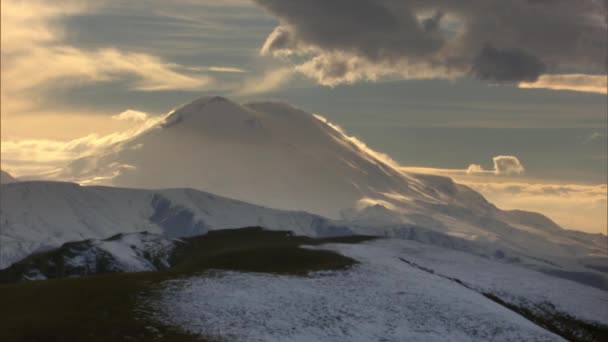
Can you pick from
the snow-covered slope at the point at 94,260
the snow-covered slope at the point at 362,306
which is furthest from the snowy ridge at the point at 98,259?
the snow-covered slope at the point at 362,306

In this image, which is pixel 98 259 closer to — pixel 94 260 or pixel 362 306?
pixel 94 260

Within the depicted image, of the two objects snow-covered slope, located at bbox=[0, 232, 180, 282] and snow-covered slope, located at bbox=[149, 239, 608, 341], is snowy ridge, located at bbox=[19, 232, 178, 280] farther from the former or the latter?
snow-covered slope, located at bbox=[149, 239, 608, 341]

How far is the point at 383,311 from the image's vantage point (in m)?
69.4

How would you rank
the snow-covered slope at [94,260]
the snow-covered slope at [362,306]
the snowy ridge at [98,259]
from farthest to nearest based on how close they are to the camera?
1. the snowy ridge at [98,259]
2. the snow-covered slope at [94,260]
3. the snow-covered slope at [362,306]

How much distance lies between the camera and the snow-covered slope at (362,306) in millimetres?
60781

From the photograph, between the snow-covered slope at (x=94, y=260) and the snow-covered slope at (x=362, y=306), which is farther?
the snow-covered slope at (x=94, y=260)

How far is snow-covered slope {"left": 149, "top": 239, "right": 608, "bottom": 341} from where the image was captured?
60781 millimetres

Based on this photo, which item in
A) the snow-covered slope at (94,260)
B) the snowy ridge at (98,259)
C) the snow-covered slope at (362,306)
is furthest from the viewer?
the snowy ridge at (98,259)

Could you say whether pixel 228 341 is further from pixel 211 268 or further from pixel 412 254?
pixel 412 254

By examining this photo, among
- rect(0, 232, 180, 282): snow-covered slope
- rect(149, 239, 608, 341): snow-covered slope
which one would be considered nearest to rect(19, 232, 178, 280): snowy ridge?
rect(0, 232, 180, 282): snow-covered slope

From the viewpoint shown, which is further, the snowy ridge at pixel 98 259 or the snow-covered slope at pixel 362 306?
the snowy ridge at pixel 98 259

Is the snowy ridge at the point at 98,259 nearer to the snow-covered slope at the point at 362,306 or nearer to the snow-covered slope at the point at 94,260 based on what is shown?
the snow-covered slope at the point at 94,260

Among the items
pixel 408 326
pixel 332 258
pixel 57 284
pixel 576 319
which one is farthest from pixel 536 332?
pixel 57 284

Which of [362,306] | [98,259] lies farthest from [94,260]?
[362,306]
